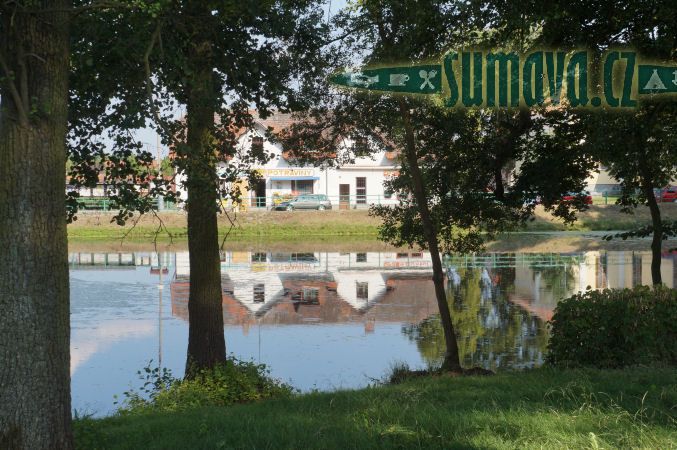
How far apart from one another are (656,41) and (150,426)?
31.4 ft

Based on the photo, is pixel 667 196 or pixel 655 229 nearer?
pixel 655 229

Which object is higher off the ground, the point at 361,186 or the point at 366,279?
the point at 361,186

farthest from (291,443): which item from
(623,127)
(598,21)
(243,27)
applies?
(598,21)

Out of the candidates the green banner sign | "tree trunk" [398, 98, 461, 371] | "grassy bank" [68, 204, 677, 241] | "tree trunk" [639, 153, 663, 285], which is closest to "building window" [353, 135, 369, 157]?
"tree trunk" [398, 98, 461, 371]

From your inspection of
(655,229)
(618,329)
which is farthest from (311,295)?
(618,329)

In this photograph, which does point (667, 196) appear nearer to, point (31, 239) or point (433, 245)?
point (433, 245)

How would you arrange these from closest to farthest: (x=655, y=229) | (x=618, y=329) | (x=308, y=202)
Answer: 1. (x=618, y=329)
2. (x=655, y=229)
3. (x=308, y=202)

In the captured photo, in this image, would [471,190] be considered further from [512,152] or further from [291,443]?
[291,443]

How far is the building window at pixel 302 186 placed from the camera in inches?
2362

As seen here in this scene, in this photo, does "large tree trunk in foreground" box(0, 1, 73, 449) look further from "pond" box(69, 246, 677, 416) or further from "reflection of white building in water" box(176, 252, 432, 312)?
"reflection of white building in water" box(176, 252, 432, 312)

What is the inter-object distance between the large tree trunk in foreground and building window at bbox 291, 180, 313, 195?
54.3m

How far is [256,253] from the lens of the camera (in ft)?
126

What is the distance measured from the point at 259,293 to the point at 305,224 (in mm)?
25107

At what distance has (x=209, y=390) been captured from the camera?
10.7m
